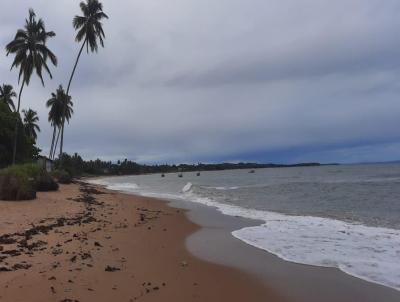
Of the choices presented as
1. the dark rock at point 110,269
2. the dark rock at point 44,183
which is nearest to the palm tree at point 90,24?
the dark rock at point 44,183

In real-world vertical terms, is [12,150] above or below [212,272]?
above

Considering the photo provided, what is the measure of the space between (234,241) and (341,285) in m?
4.75

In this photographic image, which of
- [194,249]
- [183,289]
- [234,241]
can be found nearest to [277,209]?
[234,241]

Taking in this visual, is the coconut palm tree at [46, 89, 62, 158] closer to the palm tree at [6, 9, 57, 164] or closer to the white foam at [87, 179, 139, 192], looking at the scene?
the white foam at [87, 179, 139, 192]

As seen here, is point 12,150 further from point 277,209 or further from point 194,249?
point 194,249

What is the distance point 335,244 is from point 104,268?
5.80 meters

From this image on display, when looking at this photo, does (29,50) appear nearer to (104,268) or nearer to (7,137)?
(7,137)

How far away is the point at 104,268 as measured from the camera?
25.4 ft

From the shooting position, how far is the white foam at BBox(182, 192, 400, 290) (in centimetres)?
828

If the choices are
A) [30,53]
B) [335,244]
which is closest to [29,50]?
[30,53]

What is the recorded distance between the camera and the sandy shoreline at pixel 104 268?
637cm

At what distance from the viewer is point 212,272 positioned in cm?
816

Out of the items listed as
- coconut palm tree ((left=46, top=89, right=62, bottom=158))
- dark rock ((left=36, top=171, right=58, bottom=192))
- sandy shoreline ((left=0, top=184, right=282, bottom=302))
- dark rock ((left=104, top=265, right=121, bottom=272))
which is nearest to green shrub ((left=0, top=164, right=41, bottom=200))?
sandy shoreline ((left=0, top=184, right=282, bottom=302))

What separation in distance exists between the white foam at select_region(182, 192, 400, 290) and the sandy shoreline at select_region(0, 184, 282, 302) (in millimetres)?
1898
